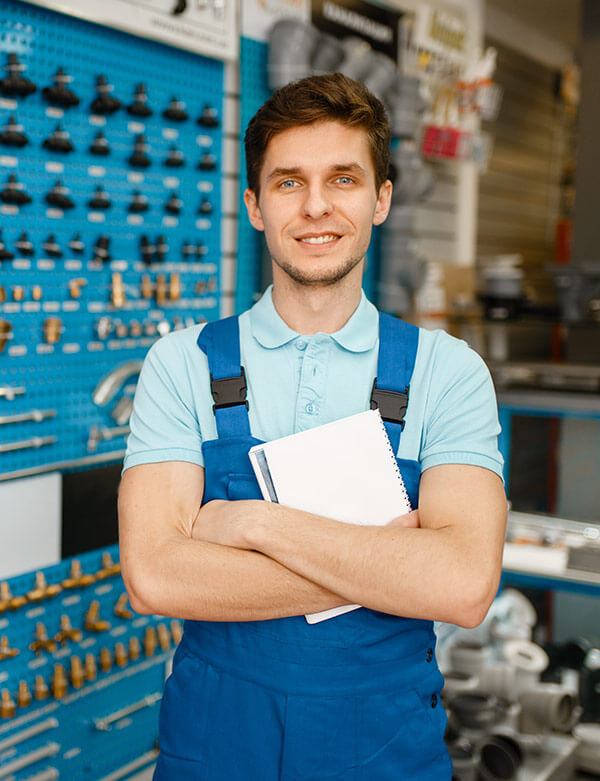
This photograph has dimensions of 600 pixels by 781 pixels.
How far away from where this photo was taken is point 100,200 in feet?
9.11

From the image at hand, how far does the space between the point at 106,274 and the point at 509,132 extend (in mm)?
4600

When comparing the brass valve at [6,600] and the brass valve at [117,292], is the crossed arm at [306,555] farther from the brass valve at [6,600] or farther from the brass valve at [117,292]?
the brass valve at [117,292]

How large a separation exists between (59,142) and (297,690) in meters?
1.84

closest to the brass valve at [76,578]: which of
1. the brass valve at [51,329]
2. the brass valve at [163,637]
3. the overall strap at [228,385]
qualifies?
the brass valve at [163,637]

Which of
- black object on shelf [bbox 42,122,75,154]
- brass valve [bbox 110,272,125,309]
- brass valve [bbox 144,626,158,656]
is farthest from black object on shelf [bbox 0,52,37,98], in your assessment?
brass valve [bbox 144,626,158,656]

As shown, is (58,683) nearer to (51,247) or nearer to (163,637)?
(163,637)

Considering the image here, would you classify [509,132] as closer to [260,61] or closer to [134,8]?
[260,61]

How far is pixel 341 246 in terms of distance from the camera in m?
1.70

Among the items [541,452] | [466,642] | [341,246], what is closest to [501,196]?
[541,452]

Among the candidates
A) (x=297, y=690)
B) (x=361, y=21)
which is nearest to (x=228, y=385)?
(x=297, y=690)

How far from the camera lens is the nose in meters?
1.66

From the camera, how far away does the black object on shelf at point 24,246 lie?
8.39ft

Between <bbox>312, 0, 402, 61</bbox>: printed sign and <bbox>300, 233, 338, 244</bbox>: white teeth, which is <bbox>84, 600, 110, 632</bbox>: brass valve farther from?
<bbox>312, 0, 402, 61</bbox>: printed sign

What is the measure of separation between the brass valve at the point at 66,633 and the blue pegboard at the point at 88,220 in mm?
550
